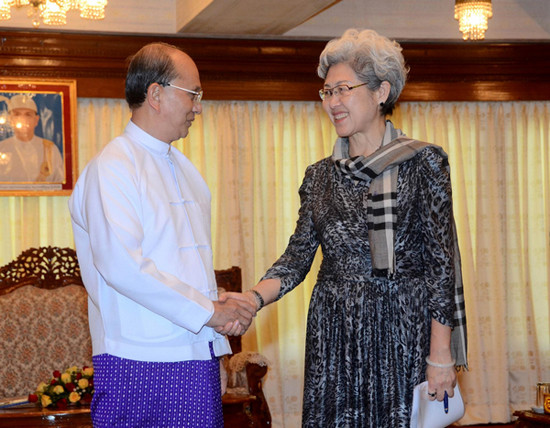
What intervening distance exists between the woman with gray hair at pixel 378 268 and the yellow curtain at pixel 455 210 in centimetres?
386

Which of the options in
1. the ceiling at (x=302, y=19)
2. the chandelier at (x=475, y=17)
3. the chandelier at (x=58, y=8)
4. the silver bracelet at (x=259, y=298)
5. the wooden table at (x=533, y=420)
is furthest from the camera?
the ceiling at (x=302, y=19)

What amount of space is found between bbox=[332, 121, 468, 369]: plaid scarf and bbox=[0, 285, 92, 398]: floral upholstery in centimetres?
345

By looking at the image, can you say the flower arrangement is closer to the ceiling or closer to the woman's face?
the woman's face

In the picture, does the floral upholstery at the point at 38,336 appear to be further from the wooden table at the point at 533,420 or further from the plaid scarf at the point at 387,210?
the plaid scarf at the point at 387,210

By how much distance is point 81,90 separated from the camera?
21.0 ft

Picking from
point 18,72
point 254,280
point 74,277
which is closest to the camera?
point 74,277

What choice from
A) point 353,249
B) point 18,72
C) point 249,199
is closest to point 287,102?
point 249,199

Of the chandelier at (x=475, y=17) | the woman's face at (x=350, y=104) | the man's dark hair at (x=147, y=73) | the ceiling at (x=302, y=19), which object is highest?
the ceiling at (x=302, y=19)

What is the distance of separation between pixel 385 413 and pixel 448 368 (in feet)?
0.83

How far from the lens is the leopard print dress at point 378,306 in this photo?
2656 mm

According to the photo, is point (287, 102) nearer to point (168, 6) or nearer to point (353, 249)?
point (168, 6)

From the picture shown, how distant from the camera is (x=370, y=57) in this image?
280 cm

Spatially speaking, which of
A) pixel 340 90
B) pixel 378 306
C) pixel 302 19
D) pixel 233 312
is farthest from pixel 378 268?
pixel 302 19

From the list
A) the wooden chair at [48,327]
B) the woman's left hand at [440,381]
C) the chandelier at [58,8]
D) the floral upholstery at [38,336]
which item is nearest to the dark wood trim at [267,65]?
the chandelier at [58,8]
